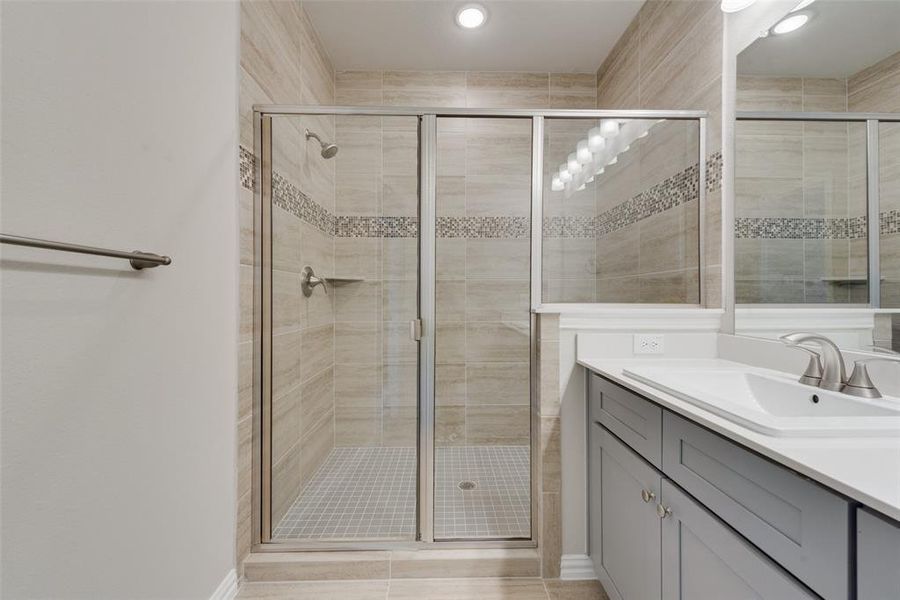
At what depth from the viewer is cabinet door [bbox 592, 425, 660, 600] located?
1055 mm

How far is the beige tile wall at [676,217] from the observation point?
5.18ft

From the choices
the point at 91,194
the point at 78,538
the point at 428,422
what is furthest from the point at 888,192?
the point at 78,538

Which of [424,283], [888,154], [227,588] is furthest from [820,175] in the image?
[227,588]

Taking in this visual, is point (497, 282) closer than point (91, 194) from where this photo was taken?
No

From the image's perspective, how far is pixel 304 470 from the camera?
1.74m

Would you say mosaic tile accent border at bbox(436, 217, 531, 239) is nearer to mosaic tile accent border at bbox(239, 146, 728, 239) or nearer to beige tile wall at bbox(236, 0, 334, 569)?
mosaic tile accent border at bbox(239, 146, 728, 239)

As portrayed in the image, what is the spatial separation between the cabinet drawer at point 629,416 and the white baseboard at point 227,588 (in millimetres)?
1415

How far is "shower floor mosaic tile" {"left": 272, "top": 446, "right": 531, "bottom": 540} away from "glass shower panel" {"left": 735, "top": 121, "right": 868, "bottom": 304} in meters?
1.10

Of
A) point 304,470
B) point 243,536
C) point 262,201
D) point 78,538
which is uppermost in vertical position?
point 262,201

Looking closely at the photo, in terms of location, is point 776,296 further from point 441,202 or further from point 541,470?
point 441,202

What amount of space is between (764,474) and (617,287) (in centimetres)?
107

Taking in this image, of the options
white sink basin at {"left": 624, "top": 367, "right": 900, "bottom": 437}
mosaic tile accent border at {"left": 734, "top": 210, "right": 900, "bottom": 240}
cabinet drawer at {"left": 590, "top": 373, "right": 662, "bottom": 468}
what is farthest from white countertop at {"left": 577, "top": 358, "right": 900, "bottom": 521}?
mosaic tile accent border at {"left": 734, "top": 210, "right": 900, "bottom": 240}

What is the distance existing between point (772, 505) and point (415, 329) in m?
1.19

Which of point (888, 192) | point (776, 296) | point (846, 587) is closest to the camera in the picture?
point (846, 587)
